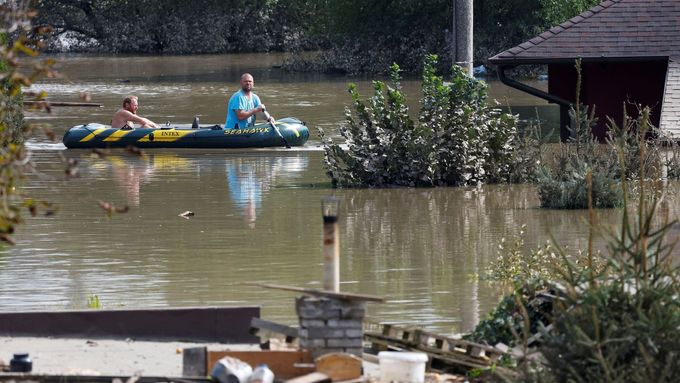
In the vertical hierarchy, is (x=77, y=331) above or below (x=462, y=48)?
below

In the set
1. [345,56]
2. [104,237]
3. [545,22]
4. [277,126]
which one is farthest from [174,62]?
[104,237]

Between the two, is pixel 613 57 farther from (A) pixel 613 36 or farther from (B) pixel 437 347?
(B) pixel 437 347

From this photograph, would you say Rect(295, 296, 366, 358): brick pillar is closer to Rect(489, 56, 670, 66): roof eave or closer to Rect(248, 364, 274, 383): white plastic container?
Rect(248, 364, 274, 383): white plastic container

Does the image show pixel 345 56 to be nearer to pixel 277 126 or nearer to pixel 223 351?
pixel 277 126

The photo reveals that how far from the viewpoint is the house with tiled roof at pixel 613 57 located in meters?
24.4

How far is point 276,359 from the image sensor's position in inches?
368

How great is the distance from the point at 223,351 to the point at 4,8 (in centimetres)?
306

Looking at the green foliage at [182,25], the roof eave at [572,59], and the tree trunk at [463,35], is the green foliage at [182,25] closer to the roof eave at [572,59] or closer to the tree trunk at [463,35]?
the roof eave at [572,59]

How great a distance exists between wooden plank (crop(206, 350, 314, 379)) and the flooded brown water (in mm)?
1448

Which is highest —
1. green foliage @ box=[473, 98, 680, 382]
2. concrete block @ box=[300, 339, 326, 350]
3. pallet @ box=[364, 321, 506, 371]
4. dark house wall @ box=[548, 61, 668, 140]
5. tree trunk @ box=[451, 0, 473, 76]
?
tree trunk @ box=[451, 0, 473, 76]

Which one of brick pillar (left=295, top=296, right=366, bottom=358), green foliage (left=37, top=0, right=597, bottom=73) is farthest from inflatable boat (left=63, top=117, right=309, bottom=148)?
green foliage (left=37, top=0, right=597, bottom=73)

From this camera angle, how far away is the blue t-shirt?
81.5 ft

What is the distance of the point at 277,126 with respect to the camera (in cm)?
2511

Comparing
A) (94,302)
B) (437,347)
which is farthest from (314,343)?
(94,302)
